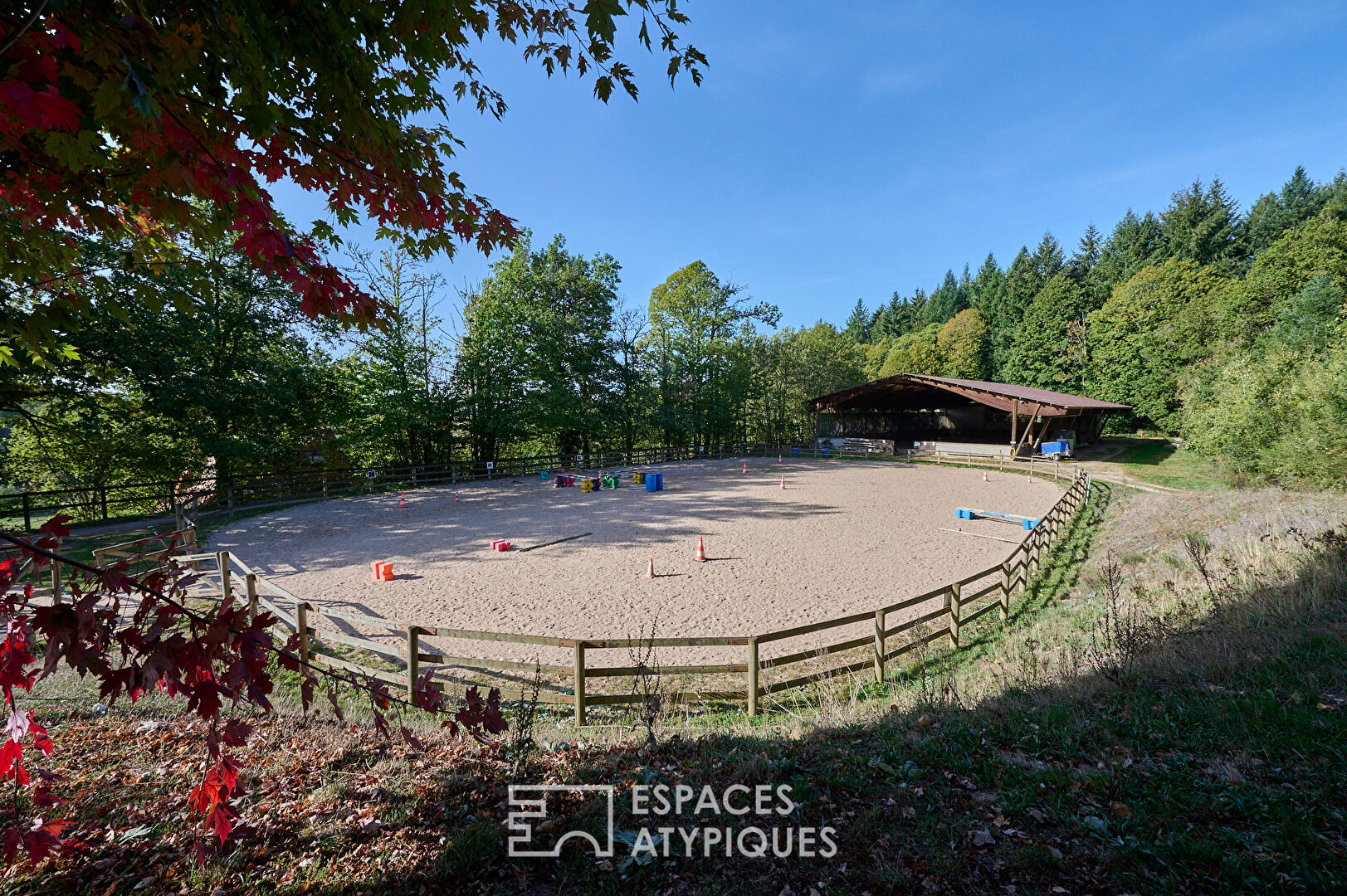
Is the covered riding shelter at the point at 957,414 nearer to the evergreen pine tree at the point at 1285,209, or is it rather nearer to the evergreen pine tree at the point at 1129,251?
the evergreen pine tree at the point at 1129,251

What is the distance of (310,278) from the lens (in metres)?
2.51

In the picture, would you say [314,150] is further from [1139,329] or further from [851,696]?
[1139,329]

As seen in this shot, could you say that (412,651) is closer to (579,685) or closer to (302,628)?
(302,628)

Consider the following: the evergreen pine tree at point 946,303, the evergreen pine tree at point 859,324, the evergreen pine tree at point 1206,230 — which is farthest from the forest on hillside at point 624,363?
the evergreen pine tree at point 859,324

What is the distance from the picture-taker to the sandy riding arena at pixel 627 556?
786cm

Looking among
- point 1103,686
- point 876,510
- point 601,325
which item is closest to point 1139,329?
point 876,510

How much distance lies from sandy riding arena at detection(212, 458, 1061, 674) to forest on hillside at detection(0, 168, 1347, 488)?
476 centimetres

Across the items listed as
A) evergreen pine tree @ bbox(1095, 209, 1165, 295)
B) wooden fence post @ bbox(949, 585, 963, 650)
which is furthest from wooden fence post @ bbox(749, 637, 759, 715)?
evergreen pine tree @ bbox(1095, 209, 1165, 295)

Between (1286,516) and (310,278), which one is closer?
(310,278)

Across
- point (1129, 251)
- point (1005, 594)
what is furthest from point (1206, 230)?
point (1005, 594)

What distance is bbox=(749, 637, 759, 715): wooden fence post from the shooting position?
17.2ft

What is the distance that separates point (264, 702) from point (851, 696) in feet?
17.2

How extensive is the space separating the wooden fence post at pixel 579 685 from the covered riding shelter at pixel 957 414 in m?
30.6

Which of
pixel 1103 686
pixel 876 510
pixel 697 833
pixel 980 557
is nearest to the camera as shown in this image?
pixel 697 833
